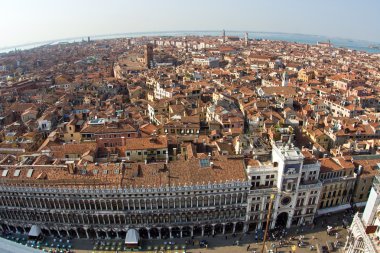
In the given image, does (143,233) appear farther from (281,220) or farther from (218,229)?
(281,220)

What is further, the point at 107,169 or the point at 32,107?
the point at 32,107

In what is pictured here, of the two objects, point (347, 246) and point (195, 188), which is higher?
point (195, 188)

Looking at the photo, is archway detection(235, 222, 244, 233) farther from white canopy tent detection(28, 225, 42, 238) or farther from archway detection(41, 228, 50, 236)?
white canopy tent detection(28, 225, 42, 238)

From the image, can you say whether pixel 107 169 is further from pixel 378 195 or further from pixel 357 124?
pixel 357 124

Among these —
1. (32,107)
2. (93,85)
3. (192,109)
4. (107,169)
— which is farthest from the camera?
(93,85)

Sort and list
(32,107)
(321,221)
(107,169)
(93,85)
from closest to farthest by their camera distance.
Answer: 1. (107,169)
2. (321,221)
3. (32,107)
4. (93,85)

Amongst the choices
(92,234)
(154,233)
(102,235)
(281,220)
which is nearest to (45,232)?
(92,234)

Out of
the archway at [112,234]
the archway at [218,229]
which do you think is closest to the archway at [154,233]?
the archway at [112,234]

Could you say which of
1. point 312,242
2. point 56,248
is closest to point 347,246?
point 312,242
